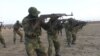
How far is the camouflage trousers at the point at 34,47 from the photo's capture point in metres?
10.1

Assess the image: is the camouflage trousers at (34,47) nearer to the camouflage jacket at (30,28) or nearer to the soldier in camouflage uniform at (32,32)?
the soldier in camouflage uniform at (32,32)

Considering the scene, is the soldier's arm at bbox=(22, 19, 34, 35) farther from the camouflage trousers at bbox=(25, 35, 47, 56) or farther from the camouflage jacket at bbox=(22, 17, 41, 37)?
the camouflage trousers at bbox=(25, 35, 47, 56)

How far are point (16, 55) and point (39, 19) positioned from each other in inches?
264

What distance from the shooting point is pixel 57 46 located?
45.4 feet

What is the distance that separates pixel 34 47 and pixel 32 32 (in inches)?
18.5

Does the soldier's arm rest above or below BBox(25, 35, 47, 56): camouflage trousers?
above

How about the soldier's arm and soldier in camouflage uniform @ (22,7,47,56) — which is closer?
soldier in camouflage uniform @ (22,7,47,56)

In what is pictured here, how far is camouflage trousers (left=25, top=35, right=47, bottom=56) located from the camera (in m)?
10.1

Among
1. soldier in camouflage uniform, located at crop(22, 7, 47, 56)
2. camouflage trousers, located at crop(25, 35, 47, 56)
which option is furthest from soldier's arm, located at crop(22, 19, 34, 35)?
camouflage trousers, located at crop(25, 35, 47, 56)

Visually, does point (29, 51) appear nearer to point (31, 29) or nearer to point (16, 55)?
point (31, 29)

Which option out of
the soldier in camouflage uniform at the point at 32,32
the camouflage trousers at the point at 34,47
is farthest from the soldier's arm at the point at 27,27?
the camouflage trousers at the point at 34,47

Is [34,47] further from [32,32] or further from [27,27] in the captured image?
[27,27]

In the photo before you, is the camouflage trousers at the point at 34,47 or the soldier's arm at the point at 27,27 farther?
the soldier's arm at the point at 27,27

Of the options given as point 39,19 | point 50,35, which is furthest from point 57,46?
point 39,19
